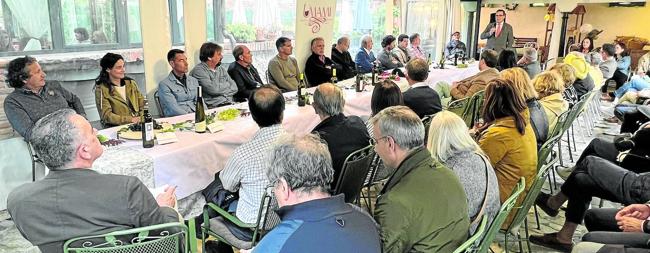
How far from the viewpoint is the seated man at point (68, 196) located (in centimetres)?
151

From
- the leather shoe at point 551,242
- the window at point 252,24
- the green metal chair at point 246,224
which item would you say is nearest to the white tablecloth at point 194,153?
the green metal chair at point 246,224

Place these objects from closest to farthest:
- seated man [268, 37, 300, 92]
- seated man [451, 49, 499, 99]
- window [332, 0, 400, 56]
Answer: seated man [451, 49, 499, 99] < seated man [268, 37, 300, 92] < window [332, 0, 400, 56]

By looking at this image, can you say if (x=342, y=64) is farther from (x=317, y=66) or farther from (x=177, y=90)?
(x=177, y=90)

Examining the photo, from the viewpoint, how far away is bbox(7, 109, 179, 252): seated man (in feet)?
4.97

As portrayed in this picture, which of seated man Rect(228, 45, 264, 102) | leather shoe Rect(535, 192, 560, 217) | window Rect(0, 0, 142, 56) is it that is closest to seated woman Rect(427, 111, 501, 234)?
leather shoe Rect(535, 192, 560, 217)

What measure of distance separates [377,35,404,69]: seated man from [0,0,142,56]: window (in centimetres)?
367

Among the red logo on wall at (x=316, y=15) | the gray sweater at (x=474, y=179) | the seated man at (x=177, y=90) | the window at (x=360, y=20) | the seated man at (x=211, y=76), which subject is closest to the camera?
the gray sweater at (x=474, y=179)

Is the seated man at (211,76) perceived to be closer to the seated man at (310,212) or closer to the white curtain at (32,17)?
the white curtain at (32,17)

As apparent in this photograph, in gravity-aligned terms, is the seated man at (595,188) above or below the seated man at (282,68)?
below

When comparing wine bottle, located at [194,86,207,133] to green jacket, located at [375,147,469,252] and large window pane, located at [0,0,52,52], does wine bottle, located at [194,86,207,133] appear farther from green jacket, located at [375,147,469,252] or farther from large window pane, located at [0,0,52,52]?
large window pane, located at [0,0,52,52]

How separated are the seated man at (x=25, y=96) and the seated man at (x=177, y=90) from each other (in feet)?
2.98

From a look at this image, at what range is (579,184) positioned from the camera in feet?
9.76

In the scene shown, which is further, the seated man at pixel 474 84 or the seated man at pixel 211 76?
the seated man at pixel 474 84

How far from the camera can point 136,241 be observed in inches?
62.9
